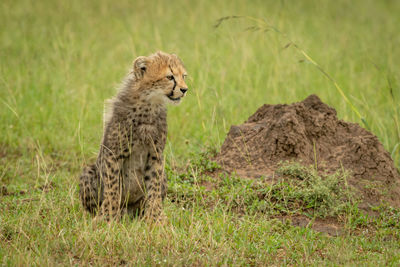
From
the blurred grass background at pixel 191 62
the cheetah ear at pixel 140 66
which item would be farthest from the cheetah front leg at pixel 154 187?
the blurred grass background at pixel 191 62

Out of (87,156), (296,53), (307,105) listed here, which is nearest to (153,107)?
(307,105)

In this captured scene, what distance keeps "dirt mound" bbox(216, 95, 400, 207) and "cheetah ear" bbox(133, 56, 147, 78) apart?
46.8 inches

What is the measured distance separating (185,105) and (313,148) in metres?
2.72

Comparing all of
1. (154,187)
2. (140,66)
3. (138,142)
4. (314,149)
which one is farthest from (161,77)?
(314,149)

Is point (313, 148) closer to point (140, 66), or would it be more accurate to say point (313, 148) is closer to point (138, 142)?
point (138, 142)

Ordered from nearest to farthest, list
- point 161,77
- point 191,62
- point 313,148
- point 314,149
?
1. point 161,77
2. point 314,149
3. point 313,148
4. point 191,62

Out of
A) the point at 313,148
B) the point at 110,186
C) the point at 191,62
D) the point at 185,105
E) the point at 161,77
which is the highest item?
the point at 191,62

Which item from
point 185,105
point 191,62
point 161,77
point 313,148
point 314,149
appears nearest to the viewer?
point 161,77

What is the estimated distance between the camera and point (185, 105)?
7.56 m

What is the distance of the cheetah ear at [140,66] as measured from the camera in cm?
Answer: 451

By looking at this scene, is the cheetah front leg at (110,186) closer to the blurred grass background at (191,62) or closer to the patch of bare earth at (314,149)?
the blurred grass background at (191,62)

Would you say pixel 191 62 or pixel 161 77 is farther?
pixel 191 62

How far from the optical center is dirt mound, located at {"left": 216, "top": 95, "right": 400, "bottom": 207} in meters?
4.98

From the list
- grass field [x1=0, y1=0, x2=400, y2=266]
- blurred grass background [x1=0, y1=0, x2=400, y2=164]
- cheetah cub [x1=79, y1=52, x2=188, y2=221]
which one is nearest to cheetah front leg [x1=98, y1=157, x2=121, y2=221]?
cheetah cub [x1=79, y1=52, x2=188, y2=221]
